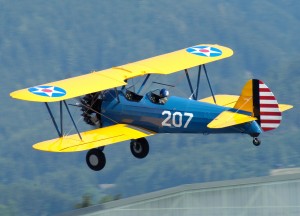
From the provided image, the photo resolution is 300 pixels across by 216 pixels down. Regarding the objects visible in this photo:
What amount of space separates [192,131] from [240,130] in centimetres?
181

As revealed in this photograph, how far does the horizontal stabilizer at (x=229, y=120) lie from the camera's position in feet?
113

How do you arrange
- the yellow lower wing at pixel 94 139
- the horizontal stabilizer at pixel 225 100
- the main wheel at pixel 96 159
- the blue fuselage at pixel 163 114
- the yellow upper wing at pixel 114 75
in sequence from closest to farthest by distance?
1. the yellow lower wing at pixel 94 139
2. the yellow upper wing at pixel 114 75
3. the blue fuselage at pixel 163 114
4. the main wheel at pixel 96 159
5. the horizontal stabilizer at pixel 225 100

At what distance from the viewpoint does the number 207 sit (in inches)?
1428

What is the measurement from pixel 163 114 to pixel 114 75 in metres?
2.22

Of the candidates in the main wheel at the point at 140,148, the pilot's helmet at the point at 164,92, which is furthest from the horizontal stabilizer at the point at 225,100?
the pilot's helmet at the point at 164,92

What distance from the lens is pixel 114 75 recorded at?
124 feet

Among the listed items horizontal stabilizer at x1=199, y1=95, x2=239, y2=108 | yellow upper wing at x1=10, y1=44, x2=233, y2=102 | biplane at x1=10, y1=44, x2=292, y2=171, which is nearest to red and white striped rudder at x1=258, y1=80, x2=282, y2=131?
biplane at x1=10, y1=44, x2=292, y2=171

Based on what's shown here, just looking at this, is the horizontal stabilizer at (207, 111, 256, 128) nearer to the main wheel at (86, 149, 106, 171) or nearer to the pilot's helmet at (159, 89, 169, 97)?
the pilot's helmet at (159, 89, 169, 97)

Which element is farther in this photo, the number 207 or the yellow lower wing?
the number 207

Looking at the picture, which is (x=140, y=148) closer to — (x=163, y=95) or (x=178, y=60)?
(x=163, y=95)

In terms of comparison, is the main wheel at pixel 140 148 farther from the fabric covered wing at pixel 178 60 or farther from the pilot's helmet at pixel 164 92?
the fabric covered wing at pixel 178 60

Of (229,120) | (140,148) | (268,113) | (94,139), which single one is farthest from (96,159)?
(268,113)

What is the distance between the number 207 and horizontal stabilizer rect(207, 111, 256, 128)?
143cm

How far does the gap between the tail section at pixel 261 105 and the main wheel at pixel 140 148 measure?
4.28 meters
